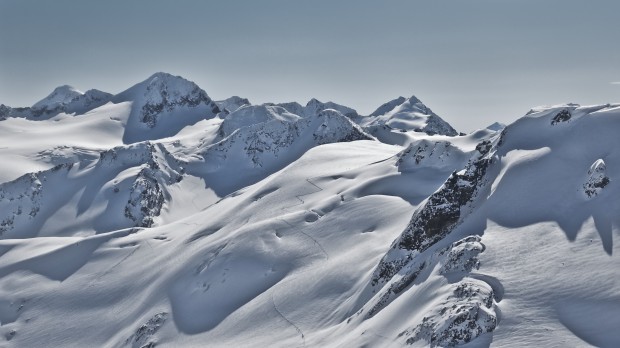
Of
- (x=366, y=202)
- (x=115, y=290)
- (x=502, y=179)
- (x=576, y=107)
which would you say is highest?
(x=576, y=107)

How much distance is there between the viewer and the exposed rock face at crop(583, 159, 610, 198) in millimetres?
35750

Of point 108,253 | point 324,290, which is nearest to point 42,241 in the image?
point 108,253

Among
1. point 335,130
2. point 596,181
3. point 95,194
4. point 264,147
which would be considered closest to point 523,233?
point 596,181

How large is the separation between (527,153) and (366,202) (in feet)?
98.7

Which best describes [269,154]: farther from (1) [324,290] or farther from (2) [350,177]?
(1) [324,290]

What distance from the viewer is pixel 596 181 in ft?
118

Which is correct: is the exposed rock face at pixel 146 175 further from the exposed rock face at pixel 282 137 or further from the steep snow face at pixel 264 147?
the exposed rock face at pixel 282 137

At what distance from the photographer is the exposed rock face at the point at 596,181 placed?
35750 millimetres

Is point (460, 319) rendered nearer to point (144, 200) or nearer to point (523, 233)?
point (523, 233)

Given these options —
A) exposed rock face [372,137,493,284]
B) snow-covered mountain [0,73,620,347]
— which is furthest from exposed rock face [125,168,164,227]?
exposed rock face [372,137,493,284]

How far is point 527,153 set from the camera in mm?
42719

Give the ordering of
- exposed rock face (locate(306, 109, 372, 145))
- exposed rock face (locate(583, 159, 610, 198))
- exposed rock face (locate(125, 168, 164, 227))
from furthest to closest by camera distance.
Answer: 1. exposed rock face (locate(306, 109, 372, 145))
2. exposed rock face (locate(125, 168, 164, 227))
3. exposed rock face (locate(583, 159, 610, 198))

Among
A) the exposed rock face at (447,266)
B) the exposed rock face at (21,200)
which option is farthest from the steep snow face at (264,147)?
the exposed rock face at (447,266)

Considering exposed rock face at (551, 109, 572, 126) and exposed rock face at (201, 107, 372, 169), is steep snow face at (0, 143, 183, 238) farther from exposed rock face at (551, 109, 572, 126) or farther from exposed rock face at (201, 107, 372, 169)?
exposed rock face at (551, 109, 572, 126)
